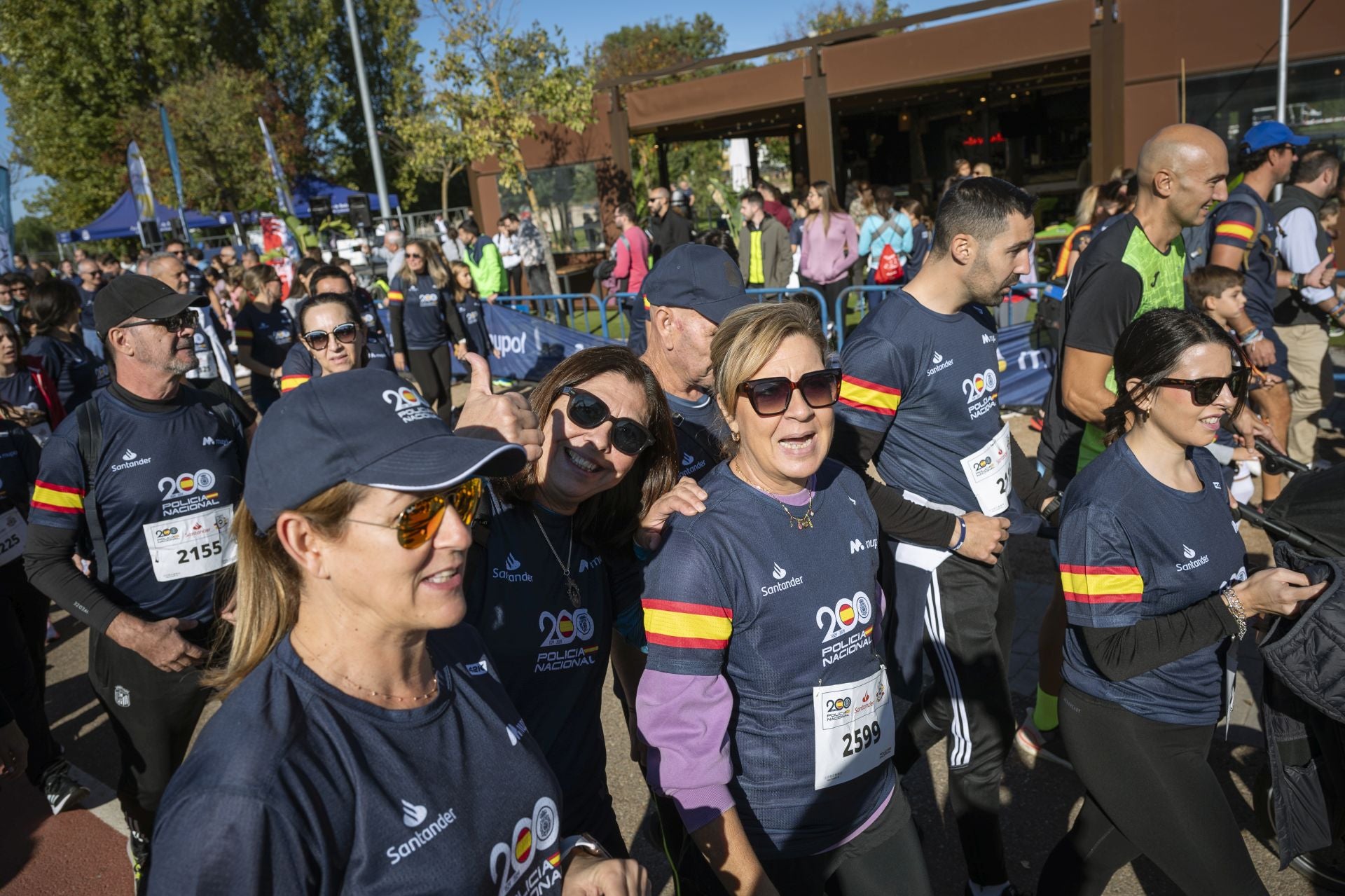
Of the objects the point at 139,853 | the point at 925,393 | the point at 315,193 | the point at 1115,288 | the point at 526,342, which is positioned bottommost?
the point at 139,853

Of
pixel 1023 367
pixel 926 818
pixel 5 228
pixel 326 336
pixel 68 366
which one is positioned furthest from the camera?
pixel 5 228

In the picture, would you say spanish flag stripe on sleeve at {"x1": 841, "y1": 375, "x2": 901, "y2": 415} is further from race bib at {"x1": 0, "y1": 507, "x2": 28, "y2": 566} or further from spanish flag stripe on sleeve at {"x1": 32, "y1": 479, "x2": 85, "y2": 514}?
race bib at {"x1": 0, "y1": 507, "x2": 28, "y2": 566}

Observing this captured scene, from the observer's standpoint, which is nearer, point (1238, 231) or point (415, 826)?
point (415, 826)

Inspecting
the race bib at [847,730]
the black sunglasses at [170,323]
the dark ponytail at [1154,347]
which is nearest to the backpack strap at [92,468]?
the black sunglasses at [170,323]

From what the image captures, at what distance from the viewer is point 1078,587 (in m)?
2.65

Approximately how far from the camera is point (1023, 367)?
29.3 feet

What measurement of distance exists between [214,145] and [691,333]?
3160 cm

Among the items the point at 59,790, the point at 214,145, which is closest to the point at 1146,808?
the point at 59,790

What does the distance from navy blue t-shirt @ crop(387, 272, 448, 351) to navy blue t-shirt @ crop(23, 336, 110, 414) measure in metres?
2.85

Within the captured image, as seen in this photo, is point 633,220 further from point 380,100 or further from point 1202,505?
point 380,100

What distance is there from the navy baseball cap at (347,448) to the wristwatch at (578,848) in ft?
2.83

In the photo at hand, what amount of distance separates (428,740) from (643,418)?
3.61 feet

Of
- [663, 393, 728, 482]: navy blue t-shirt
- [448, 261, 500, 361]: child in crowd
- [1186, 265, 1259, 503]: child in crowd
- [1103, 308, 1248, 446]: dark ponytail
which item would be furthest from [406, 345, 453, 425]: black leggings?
[1103, 308, 1248, 446]: dark ponytail

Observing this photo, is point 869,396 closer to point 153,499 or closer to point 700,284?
point 700,284
